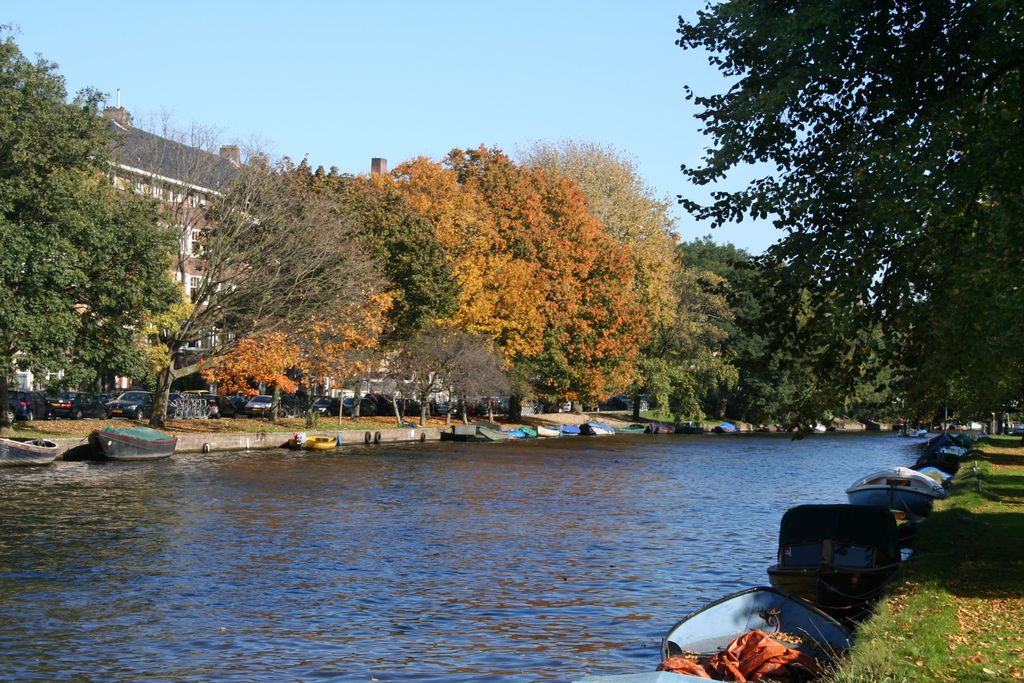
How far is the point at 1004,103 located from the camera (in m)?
18.8

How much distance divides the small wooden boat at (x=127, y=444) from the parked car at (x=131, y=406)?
1362 cm

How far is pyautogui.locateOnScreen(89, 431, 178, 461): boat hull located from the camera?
49.4 m

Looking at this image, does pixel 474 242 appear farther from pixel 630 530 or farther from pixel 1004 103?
pixel 1004 103

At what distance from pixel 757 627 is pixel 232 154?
51215 mm

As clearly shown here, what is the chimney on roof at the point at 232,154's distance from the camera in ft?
200

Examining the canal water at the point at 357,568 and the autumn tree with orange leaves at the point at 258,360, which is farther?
the autumn tree with orange leaves at the point at 258,360

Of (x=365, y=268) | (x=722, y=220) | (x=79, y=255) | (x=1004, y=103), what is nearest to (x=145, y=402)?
(x=365, y=268)

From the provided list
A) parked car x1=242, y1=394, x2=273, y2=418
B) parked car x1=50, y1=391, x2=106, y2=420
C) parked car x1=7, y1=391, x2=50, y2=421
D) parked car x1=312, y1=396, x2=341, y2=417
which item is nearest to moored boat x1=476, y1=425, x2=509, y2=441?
parked car x1=312, y1=396, x2=341, y2=417

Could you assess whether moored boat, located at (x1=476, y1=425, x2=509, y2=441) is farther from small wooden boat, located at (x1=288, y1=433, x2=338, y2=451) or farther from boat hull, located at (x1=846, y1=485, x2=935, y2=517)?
boat hull, located at (x1=846, y1=485, x2=935, y2=517)

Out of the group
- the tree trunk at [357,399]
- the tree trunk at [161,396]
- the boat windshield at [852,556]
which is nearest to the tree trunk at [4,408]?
the tree trunk at [161,396]

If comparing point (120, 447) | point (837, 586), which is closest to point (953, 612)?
point (837, 586)

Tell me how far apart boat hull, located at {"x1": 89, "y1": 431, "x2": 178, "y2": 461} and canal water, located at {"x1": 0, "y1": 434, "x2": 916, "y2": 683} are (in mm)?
1434

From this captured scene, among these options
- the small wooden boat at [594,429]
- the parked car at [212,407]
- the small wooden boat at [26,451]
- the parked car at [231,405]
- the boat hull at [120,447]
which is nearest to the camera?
the small wooden boat at [26,451]

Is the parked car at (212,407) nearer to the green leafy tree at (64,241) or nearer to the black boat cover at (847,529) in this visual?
the green leafy tree at (64,241)
